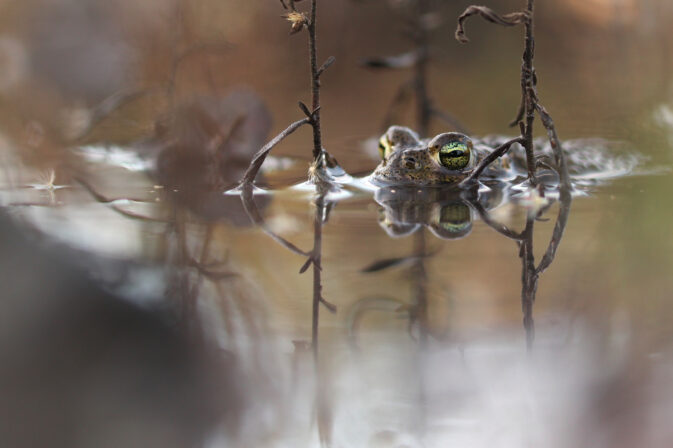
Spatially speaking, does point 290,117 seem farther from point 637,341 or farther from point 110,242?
point 637,341

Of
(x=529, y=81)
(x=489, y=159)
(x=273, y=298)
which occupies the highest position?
(x=529, y=81)

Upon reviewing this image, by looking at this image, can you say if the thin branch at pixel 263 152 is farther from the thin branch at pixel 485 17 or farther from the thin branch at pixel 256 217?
the thin branch at pixel 485 17

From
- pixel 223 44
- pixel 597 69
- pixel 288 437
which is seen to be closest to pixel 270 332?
pixel 288 437

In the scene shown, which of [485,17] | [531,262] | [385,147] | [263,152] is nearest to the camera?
[531,262]

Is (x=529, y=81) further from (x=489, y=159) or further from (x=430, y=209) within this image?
(x=430, y=209)

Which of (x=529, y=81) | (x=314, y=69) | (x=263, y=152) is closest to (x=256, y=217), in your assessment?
(x=263, y=152)
